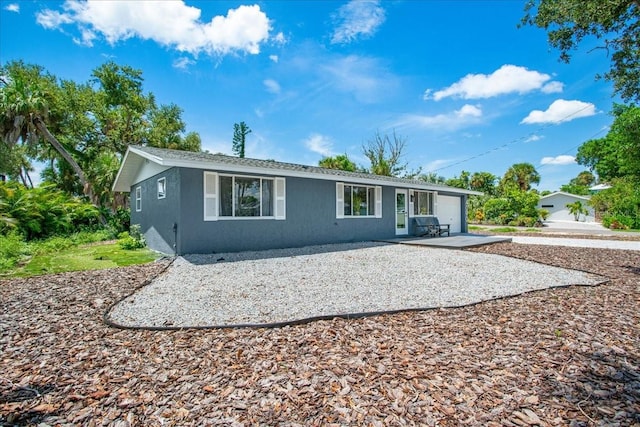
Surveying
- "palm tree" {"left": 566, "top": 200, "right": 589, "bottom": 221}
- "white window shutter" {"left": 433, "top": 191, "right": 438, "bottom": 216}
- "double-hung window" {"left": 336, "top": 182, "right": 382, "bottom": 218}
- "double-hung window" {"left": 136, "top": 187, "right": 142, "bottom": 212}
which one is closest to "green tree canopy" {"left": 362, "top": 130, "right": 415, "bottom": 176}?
"white window shutter" {"left": 433, "top": 191, "right": 438, "bottom": 216}

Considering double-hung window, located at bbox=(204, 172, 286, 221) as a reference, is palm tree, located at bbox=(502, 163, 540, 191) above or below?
above

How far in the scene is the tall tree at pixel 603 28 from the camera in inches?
227

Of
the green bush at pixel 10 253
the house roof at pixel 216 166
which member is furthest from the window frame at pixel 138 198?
the green bush at pixel 10 253

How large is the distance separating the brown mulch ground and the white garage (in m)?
11.9

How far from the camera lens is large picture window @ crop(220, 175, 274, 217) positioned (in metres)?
8.43

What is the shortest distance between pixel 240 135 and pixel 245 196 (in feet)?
68.4

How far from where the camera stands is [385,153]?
97.5ft

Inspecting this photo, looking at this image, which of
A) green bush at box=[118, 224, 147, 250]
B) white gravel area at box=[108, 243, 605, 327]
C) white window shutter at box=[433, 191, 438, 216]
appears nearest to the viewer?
white gravel area at box=[108, 243, 605, 327]

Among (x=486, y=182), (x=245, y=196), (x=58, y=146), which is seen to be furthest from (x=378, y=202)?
(x=486, y=182)

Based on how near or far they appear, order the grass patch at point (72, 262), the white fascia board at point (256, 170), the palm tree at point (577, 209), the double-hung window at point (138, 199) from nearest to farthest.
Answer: the grass patch at point (72, 262), the white fascia board at point (256, 170), the double-hung window at point (138, 199), the palm tree at point (577, 209)

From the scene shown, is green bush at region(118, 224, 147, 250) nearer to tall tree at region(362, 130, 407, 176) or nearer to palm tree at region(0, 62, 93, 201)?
palm tree at region(0, 62, 93, 201)

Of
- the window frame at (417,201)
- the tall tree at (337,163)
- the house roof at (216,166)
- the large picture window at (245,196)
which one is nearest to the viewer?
the house roof at (216,166)

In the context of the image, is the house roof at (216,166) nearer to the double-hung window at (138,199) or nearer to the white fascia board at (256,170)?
the white fascia board at (256,170)

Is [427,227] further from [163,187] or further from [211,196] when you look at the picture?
[163,187]
